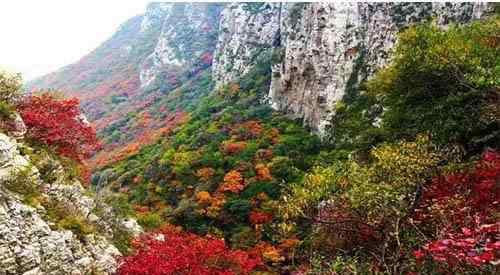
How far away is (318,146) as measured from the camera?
42781 millimetres

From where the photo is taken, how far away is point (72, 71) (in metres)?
136

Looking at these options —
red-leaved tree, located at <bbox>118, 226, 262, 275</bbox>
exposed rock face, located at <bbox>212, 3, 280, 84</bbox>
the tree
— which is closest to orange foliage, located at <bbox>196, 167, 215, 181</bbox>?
red-leaved tree, located at <bbox>118, 226, 262, 275</bbox>

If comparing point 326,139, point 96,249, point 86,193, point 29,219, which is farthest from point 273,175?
point 29,219

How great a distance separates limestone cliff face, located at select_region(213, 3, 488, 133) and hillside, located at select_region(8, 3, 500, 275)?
0.13 meters

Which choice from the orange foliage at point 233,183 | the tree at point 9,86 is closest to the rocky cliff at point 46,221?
the tree at point 9,86

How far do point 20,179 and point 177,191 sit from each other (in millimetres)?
26119

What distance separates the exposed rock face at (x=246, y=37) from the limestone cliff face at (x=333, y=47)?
13126 millimetres

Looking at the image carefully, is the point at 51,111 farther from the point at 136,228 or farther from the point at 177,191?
the point at 177,191

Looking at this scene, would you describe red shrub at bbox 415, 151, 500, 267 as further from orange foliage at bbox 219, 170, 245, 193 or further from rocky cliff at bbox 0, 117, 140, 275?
orange foliage at bbox 219, 170, 245, 193

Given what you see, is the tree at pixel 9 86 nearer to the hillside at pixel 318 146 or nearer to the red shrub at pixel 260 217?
the hillside at pixel 318 146

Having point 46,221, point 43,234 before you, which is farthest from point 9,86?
point 43,234

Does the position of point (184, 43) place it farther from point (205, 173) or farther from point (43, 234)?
Result: point (43, 234)

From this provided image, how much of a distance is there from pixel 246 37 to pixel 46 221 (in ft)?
177

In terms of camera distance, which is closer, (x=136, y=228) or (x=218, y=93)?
(x=136, y=228)
